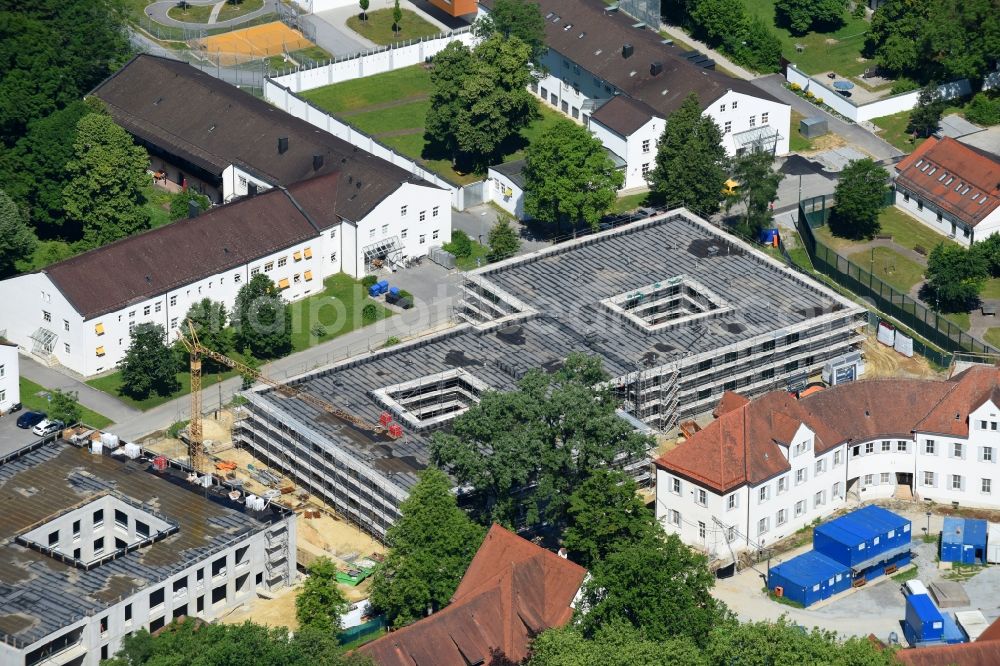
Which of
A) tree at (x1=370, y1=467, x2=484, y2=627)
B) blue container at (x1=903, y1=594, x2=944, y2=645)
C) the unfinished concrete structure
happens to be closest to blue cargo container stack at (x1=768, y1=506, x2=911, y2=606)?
blue container at (x1=903, y1=594, x2=944, y2=645)

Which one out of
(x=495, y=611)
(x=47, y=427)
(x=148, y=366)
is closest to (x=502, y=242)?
(x=148, y=366)

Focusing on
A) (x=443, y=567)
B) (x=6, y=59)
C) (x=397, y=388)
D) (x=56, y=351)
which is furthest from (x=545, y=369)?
(x=6, y=59)

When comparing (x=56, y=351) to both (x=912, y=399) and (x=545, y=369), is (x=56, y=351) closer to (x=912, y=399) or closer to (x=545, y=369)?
(x=545, y=369)

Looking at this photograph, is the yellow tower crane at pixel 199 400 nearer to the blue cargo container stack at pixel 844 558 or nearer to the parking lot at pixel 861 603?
the parking lot at pixel 861 603

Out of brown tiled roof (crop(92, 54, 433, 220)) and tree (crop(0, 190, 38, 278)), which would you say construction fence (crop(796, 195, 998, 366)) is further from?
tree (crop(0, 190, 38, 278))

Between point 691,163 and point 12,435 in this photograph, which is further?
point 691,163

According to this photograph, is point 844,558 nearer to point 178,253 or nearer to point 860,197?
point 860,197
